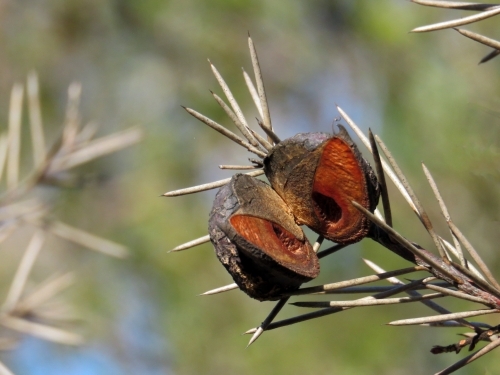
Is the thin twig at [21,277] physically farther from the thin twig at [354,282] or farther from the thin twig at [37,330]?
the thin twig at [354,282]

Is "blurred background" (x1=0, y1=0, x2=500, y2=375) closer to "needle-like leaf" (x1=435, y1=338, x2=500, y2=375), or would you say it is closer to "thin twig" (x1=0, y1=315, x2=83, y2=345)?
"thin twig" (x1=0, y1=315, x2=83, y2=345)

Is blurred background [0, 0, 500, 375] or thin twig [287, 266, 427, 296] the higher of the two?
thin twig [287, 266, 427, 296]

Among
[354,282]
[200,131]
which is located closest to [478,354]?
[354,282]

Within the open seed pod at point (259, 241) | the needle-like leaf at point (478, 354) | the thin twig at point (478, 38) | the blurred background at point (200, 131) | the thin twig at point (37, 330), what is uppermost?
the thin twig at point (478, 38)

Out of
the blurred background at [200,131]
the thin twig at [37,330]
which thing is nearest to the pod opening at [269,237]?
the thin twig at [37,330]

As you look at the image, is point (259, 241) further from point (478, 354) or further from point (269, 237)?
point (478, 354)

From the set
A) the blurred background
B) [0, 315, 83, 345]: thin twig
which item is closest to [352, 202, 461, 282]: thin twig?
[0, 315, 83, 345]: thin twig

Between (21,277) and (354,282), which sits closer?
(354,282)
